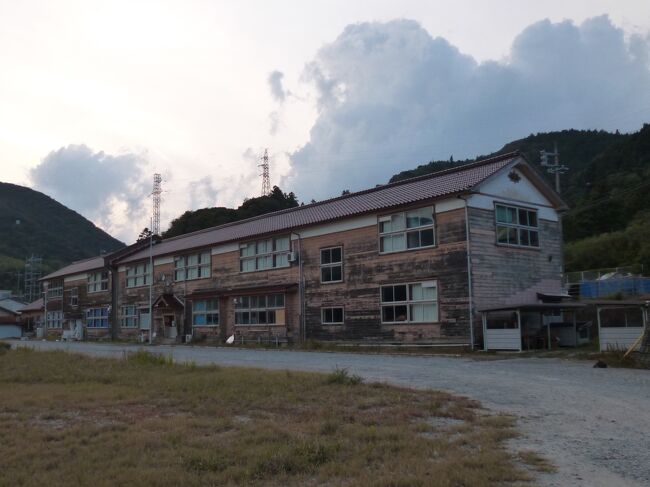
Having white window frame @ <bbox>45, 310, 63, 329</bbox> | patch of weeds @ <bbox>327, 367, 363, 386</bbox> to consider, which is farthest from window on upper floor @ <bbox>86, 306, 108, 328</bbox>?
patch of weeds @ <bbox>327, 367, 363, 386</bbox>

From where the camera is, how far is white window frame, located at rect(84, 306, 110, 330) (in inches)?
1998

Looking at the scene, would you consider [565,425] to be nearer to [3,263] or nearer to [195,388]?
[195,388]

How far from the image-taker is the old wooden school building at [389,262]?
2492 cm

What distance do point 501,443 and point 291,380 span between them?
672 centimetres

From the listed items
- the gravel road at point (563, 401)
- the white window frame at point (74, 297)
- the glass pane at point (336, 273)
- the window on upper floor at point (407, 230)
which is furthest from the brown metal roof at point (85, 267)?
the gravel road at point (563, 401)

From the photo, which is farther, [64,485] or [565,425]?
[565,425]

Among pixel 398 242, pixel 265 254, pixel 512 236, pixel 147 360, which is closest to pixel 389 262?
pixel 398 242

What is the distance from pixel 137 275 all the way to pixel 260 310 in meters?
16.6

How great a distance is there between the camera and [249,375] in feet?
47.4

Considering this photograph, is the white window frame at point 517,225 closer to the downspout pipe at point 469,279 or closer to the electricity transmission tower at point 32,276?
the downspout pipe at point 469,279

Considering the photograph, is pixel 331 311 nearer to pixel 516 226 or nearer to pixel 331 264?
pixel 331 264

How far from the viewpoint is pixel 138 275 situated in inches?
1855

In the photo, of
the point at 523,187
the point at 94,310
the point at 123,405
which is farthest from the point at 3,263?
the point at 123,405

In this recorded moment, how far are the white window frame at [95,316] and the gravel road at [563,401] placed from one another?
1342 inches
